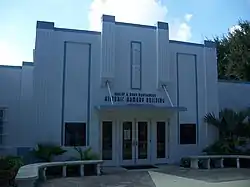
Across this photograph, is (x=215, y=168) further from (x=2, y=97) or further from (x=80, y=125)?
(x=2, y=97)

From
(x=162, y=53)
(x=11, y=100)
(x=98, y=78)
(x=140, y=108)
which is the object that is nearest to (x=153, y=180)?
(x=140, y=108)

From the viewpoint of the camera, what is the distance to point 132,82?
18.2 metres

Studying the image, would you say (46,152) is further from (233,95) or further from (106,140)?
(233,95)

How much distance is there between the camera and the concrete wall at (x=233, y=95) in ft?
72.0

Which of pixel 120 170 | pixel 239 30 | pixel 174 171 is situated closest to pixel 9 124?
pixel 120 170

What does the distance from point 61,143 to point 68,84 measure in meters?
3.01

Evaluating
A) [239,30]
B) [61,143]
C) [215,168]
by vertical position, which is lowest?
[215,168]

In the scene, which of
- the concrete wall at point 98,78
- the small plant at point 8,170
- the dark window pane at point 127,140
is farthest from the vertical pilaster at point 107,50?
the small plant at point 8,170

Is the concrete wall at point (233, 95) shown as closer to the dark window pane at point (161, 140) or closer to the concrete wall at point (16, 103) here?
the dark window pane at point (161, 140)

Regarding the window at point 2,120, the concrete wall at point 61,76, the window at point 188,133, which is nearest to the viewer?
the concrete wall at point 61,76

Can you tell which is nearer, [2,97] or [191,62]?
[2,97]

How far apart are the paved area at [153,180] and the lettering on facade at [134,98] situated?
395 centimetres

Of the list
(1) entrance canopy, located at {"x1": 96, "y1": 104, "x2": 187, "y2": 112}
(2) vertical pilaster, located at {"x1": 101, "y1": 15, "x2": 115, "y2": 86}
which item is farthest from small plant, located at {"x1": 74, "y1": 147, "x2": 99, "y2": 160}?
(2) vertical pilaster, located at {"x1": 101, "y1": 15, "x2": 115, "y2": 86}

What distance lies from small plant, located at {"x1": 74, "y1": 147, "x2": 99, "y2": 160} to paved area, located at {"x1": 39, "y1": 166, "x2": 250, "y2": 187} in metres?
1.14
